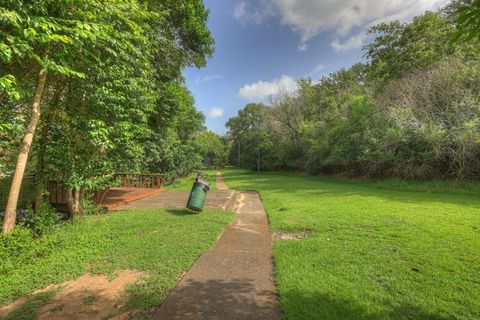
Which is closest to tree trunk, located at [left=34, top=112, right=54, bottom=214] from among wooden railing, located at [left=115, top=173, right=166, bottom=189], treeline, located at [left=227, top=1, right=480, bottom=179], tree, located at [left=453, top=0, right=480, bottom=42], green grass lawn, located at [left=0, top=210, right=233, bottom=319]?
green grass lawn, located at [left=0, top=210, right=233, bottom=319]

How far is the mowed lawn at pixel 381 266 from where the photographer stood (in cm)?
259

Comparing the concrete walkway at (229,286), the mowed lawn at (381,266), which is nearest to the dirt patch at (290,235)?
the mowed lawn at (381,266)

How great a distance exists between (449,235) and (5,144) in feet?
30.4

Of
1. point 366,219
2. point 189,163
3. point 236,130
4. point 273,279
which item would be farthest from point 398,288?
point 236,130

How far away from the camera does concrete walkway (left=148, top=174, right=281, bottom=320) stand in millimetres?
2611

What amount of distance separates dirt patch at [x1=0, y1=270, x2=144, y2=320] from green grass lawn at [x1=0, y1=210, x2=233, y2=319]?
117mm

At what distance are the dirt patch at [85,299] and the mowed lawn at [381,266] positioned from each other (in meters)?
2.02

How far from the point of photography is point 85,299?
2.90 m

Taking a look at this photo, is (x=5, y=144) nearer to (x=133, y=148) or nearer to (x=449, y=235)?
(x=133, y=148)

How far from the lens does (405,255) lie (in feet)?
→ 12.7

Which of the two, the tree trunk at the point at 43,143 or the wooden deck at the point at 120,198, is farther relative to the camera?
the wooden deck at the point at 120,198

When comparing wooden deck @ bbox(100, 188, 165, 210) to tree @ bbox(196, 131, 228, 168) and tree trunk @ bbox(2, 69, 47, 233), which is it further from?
tree @ bbox(196, 131, 228, 168)

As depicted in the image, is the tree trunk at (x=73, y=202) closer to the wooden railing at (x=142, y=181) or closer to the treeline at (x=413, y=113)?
the wooden railing at (x=142, y=181)

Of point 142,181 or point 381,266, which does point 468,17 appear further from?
point 142,181
